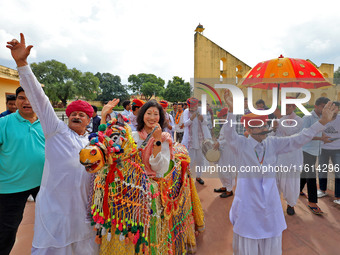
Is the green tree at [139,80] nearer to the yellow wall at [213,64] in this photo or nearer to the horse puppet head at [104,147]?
the yellow wall at [213,64]

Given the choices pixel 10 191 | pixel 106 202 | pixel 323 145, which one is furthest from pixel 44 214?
pixel 323 145

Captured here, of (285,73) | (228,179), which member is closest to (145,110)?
(285,73)

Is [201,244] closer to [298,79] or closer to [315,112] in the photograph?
[298,79]

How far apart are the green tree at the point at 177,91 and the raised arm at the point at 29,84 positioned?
35.0 meters

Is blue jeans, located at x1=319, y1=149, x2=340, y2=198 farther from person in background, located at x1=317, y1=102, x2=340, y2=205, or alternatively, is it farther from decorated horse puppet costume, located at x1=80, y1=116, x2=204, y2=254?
decorated horse puppet costume, located at x1=80, y1=116, x2=204, y2=254

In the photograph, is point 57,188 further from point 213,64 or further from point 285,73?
point 213,64

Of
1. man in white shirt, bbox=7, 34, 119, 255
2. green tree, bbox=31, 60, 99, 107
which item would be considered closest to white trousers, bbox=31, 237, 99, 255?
man in white shirt, bbox=7, 34, 119, 255

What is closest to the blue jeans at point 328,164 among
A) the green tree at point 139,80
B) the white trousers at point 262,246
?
the white trousers at point 262,246

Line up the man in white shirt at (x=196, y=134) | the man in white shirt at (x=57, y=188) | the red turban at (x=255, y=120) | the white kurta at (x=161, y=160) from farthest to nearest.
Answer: the man in white shirt at (x=196, y=134)
the red turban at (x=255, y=120)
the white kurta at (x=161, y=160)
the man in white shirt at (x=57, y=188)

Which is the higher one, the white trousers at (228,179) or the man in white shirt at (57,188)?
the man in white shirt at (57,188)

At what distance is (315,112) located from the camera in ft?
12.1

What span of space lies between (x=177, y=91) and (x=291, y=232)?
3467 cm

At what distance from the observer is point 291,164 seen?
11.5 ft

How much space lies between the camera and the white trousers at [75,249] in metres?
1.61
